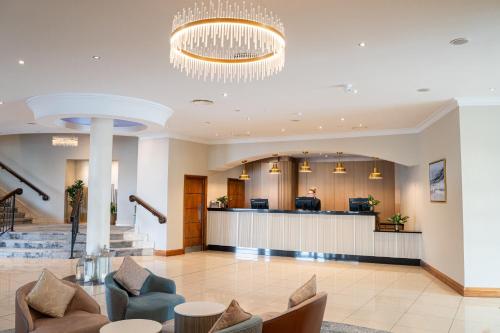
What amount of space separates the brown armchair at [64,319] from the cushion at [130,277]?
530 mm

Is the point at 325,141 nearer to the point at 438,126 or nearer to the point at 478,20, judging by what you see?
the point at 438,126

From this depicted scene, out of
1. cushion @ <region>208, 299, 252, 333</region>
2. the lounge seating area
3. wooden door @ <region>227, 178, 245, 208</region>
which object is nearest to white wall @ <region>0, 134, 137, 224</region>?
wooden door @ <region>227, 178, 245, 208</region>

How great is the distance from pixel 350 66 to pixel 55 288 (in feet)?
14.6

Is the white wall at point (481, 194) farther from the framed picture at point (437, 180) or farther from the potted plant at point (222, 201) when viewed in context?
the potted plant at point (222, 201)

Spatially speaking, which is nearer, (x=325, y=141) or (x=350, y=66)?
(x=350, y=66)

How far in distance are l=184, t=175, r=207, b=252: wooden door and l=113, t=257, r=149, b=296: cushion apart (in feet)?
22.5

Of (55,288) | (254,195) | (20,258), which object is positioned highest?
(254,195)

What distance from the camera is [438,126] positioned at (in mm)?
8406

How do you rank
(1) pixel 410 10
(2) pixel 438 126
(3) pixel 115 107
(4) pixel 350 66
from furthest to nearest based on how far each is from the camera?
(2) pixel 438 126 → (3) pixel 115 107 → (4) pixel 350 66 → (1) pixel 410 10

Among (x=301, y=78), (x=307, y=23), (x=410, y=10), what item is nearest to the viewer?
(x=410, y=10)

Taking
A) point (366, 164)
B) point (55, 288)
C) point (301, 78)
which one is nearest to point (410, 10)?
point (301, 78)

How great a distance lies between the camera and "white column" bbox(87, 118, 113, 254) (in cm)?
783

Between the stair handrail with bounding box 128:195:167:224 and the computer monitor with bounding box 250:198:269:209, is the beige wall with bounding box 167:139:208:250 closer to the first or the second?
the stair handrail with bounding box 128:195:167:224

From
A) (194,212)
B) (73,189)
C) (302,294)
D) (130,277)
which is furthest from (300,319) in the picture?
(73,189)
